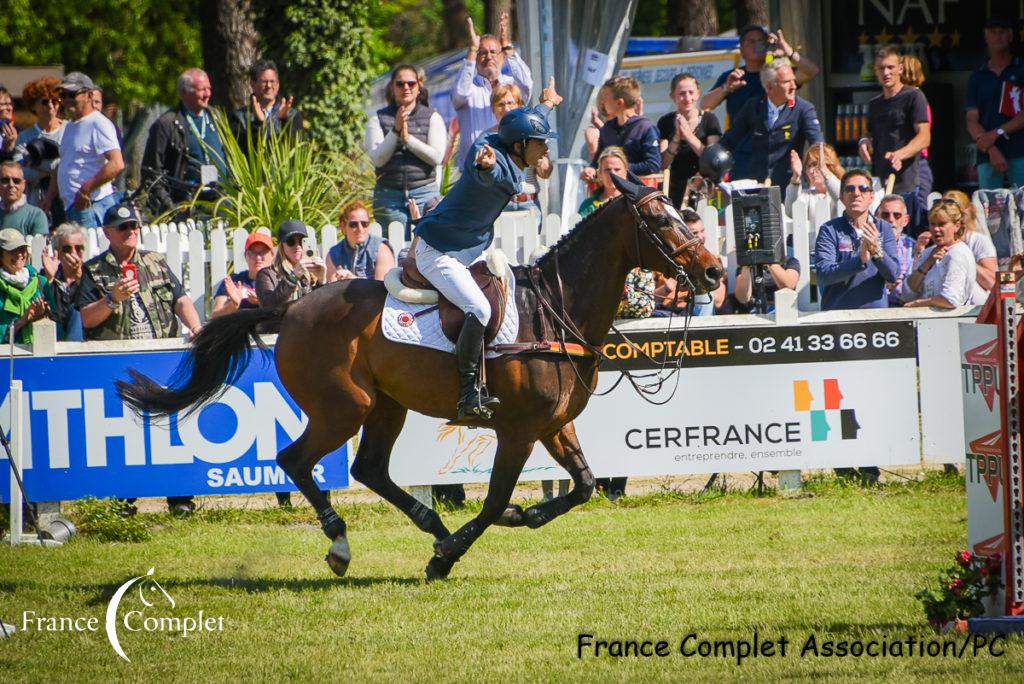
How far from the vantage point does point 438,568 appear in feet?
28.3

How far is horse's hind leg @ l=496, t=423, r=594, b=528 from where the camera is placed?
8.66 metres

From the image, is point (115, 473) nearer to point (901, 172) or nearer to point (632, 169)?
point (632, 169)

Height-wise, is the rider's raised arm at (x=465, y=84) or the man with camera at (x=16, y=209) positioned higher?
the rider's raised arm at (x=465, y=84)

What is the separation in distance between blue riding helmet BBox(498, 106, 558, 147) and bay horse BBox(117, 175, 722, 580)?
721mm

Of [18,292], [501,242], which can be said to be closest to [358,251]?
[501,242]

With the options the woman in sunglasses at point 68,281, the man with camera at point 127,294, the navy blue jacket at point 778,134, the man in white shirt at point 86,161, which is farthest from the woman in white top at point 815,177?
the man in white shirt at point 86,161

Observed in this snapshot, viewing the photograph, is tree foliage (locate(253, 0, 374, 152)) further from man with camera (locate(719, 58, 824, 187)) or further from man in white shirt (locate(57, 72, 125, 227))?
man with camera (locate(719, 58, 824, 187))

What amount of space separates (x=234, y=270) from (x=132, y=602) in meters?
4.80

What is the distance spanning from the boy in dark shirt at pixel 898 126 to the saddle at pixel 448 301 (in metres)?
6.28

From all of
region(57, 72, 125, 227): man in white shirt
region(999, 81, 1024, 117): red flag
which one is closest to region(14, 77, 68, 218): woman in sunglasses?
region(57, 72, 125, 227): man in white shirt

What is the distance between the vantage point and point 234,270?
40.7ft

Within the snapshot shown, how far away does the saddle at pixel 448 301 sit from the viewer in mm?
8484

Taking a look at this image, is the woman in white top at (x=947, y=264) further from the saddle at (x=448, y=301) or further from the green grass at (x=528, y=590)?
the saddle at (x=448, y=301)

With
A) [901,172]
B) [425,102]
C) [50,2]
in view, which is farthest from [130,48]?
[901,172]
